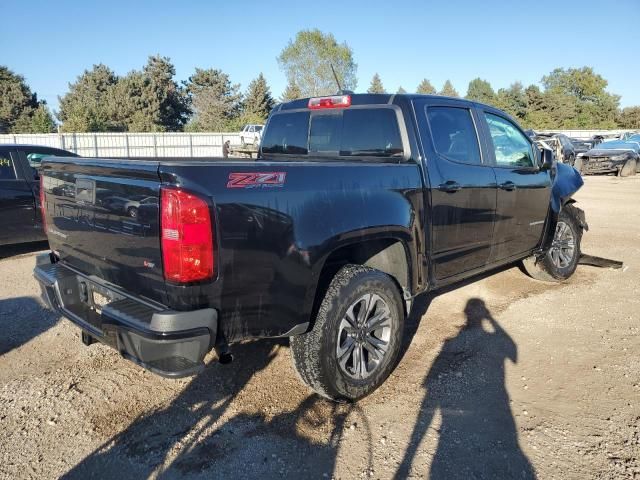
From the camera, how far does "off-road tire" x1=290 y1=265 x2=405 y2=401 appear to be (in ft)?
9.93

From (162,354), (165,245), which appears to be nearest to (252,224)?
(165,245)

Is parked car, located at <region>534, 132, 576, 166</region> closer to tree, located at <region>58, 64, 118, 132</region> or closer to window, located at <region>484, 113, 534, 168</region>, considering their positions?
window, located at <region>484, 113, 534, 168</region>

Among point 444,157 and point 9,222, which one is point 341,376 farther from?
point 9,222

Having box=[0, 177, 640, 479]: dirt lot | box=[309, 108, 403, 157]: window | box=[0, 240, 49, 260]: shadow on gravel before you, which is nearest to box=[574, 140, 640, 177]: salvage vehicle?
box=[0, 177, 640, 479]: dirt lot

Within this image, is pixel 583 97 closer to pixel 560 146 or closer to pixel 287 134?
pixel 560 146

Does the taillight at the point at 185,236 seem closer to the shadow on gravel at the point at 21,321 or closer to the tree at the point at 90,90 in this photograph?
the shadow on gravel at the point at 21,321

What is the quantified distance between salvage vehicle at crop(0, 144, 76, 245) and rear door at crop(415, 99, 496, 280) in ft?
16.8

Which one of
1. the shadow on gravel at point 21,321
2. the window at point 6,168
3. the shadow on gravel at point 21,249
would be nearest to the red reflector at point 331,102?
the shadow on gravel at point 21,321

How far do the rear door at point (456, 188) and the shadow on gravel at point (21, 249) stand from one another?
6353 millimetres

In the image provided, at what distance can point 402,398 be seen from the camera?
3379 mm

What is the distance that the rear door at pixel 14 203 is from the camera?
22.4 ft

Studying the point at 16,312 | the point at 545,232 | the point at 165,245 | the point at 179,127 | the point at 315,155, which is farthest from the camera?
the point at 179,127

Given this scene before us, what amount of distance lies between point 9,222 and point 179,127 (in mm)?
57006

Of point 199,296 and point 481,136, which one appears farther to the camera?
point 481,136
